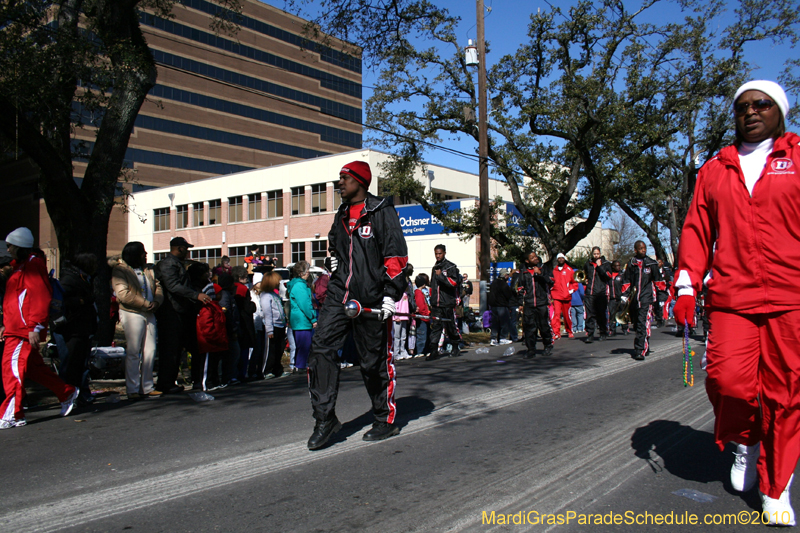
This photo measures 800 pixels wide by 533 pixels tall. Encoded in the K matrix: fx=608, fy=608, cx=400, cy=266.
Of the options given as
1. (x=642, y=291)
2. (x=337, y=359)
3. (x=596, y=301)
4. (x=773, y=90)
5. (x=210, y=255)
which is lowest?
(x=596, y=301)

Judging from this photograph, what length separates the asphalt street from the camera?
3.14 meters

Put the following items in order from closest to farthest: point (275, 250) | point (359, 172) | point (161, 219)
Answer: point (359, 172)
point (275, 250)
point (161, 219)

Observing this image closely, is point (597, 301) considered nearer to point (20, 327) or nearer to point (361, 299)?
point (361, 299)

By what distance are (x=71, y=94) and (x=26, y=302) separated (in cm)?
634

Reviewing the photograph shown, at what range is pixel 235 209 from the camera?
1933 inches

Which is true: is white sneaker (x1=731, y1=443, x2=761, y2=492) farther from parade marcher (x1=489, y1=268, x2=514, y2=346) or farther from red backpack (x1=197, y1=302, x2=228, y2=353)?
parade marcher (x1=489, y1=268, x2=514, y2=346)

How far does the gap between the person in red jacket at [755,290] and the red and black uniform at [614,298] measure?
35.9ft

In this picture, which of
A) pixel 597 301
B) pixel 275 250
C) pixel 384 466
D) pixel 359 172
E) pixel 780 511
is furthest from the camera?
pixel 275 250

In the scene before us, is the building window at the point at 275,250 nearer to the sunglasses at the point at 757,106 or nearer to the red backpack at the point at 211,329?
the red backpack at the point at 211,329

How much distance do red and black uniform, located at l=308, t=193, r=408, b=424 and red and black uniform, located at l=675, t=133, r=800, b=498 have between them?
2049 mm

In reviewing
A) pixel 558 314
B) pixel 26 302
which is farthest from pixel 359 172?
pixel 558 314

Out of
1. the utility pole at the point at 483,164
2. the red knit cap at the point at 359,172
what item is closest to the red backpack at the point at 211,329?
the red knit cap at the point at 359,172

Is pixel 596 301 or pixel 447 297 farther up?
pixel 447 297

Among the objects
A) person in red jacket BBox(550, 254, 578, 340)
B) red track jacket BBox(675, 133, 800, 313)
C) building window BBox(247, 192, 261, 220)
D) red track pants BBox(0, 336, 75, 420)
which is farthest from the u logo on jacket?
building window BBox(247, 192, 261, 220)
